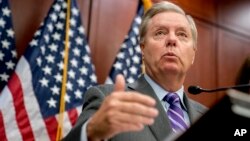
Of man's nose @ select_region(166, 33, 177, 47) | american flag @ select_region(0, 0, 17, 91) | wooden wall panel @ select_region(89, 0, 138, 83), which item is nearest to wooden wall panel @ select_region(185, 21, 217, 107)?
wooden wall panel @ select_region(89, 0, 138, 83)

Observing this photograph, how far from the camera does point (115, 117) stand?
Answer: 2.43ft

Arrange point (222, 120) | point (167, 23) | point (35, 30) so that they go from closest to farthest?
point (222, 120)
point (167, 23)
point (35, 30)

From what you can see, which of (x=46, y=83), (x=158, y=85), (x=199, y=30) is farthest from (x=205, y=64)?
(x=158, y=85)

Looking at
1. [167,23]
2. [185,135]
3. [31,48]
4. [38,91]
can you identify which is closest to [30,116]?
[38,91]

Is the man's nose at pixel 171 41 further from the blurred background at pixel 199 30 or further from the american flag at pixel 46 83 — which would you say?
the blurred background at pixel 199 30

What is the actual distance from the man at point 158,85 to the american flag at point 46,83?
984mm

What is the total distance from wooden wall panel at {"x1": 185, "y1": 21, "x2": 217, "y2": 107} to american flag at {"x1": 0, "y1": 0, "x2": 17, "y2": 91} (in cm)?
172

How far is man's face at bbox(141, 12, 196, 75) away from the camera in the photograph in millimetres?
1430

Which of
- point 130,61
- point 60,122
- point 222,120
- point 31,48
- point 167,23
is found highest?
point 222,120

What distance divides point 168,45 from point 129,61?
3.96 ft

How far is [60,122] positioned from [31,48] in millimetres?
533

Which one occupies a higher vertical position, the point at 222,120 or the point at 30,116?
the point at 222,120

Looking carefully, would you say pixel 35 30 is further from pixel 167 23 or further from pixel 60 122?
pixel 167 23

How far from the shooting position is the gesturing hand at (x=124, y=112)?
698 mm
